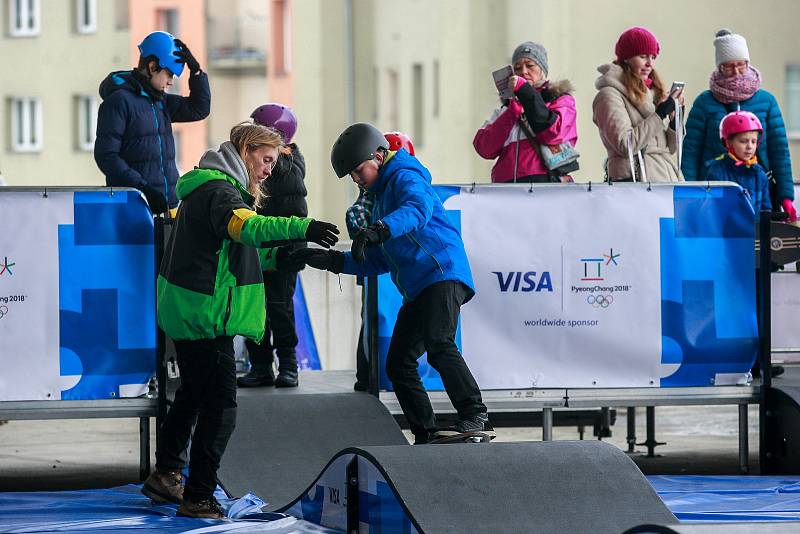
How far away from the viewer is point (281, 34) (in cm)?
4831

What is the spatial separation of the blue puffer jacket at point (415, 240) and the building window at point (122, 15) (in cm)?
3872

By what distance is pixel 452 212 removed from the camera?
9398mm

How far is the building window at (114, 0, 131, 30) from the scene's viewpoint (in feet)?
151

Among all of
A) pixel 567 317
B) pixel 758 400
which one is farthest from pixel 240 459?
pixel 758 400

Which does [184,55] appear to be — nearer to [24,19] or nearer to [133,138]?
[133,138]

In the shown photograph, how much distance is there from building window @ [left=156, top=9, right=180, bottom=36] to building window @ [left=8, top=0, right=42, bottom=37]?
3.36 metres

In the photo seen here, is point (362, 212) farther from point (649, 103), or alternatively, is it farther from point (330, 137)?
point (330, 137)

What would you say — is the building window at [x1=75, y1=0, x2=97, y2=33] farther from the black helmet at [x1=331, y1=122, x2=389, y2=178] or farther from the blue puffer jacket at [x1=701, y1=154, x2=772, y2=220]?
the black helmet at [x1=331, y1=122, x2=389, y2=178]

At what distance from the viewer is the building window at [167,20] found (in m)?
47.1

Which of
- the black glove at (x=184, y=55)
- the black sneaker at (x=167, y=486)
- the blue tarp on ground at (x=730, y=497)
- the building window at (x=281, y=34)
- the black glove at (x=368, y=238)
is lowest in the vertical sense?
the blue tarp on ground at (x=730, y=497)

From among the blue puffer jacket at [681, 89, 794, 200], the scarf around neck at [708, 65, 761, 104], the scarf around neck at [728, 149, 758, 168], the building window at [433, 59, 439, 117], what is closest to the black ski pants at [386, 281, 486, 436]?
the scarf around neck at [728, 149, 758, 168]

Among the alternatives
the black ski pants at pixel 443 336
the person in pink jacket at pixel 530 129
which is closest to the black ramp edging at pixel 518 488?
the black ski pants at pixel 443 336

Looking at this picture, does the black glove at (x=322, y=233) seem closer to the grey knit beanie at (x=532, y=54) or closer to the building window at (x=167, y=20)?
the grey knit beanie at (x=532, y=54)

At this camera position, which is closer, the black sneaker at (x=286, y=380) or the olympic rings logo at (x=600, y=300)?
the olympic rings logo at (x=600, y=300)
